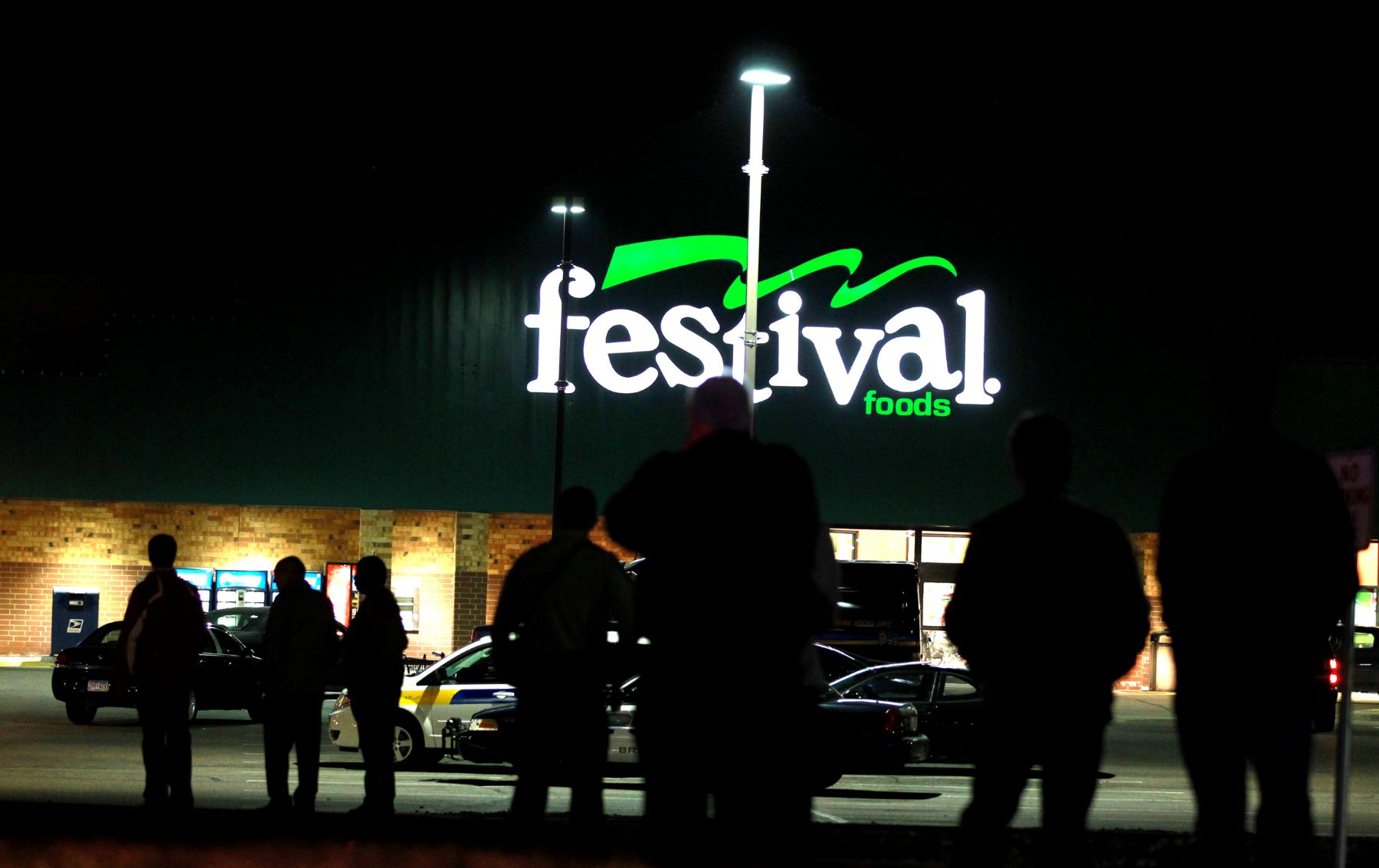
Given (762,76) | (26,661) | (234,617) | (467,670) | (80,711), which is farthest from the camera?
(26,661)

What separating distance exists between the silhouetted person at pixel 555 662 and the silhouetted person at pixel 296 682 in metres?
3.51

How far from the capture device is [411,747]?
664 inches

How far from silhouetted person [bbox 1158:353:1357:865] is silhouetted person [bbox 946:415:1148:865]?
26cm

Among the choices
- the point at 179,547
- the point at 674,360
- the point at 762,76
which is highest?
the point at 762,76

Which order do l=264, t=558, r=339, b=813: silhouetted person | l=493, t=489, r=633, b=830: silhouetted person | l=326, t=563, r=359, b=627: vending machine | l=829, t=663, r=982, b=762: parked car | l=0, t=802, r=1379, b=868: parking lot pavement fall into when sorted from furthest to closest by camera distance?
1. l=326, t=563, r=359, b=627: vending machine
2. l=829, t=663, r=982, b=762: parked car
3. l=264, t=558, r=339, b=813: silhouetted person
4. l=493, t=489, r=633, b=830: silhouetted person
5. l=0, t=802, r=1379, b=868: parking lot pavement

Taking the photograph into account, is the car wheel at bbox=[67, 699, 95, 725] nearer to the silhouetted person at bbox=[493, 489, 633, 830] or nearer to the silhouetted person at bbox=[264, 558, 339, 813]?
the silhouetted person at bbox=[264, 558, 339, 813]

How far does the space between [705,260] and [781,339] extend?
2.09m

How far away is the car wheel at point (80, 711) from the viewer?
73.0ft

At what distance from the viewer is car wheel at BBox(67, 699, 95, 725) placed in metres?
22.2

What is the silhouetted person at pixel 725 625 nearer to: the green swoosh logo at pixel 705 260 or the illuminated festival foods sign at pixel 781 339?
the illuminated festival foods sign at pixel 781 339

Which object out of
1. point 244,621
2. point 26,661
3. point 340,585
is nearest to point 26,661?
point 26,661

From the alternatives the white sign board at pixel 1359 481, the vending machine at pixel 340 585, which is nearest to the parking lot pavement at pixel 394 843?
the white sign board at pixel 1359 481

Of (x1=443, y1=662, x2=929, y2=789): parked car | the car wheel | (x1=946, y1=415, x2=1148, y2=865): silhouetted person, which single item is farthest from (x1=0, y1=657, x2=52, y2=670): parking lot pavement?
(x1=946, y1=415, x2=1148, y2=865): silhouetted person

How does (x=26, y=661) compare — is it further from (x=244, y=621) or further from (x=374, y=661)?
(x=374, y=661)
